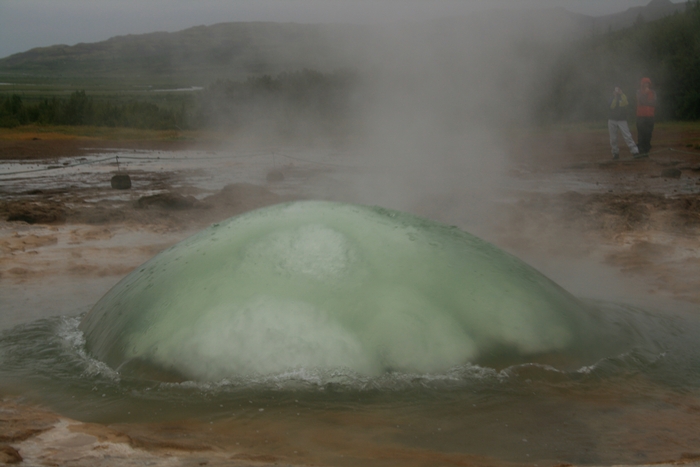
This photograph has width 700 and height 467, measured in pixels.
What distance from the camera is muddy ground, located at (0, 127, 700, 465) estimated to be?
1.82 meters

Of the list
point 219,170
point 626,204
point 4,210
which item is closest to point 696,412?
point 626,204

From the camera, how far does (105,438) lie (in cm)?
181

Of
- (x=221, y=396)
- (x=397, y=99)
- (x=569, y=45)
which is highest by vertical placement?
(x=569, y=45)

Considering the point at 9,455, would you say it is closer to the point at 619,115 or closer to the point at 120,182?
the point at 120,182

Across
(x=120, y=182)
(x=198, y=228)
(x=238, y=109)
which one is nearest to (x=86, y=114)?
(x=238, y=109)

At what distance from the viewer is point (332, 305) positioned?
221 cm

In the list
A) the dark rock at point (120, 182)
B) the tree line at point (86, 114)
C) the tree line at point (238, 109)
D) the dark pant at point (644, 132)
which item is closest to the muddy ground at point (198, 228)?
the dark rock at point (120, 182)

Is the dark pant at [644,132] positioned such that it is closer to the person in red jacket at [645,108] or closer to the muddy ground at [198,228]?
the person in red jacket at [645,108]

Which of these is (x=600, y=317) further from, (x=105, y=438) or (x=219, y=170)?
(x=219, y=170)

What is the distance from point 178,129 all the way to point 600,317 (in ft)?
61.9

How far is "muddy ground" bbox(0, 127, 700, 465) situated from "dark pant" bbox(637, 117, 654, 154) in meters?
0.25

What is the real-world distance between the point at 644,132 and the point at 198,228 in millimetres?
7662

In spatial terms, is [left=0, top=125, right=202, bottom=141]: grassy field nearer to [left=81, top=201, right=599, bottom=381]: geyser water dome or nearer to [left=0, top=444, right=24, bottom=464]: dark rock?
[left=81, top=201, right=599, bottom=381]: geyser water dome

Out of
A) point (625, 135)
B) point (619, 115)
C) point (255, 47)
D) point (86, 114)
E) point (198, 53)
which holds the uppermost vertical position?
point (198, 53)
